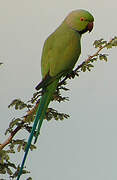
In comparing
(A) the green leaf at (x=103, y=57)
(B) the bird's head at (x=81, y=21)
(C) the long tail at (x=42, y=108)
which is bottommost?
(C) the long tail at (x=42, y=108)

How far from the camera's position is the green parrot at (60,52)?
3813mm

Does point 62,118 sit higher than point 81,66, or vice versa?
point 81,66

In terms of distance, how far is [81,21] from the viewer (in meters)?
4.71

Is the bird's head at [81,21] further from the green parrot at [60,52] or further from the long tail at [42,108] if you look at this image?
the long tail at [42,108]

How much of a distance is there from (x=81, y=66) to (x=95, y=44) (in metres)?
0.37

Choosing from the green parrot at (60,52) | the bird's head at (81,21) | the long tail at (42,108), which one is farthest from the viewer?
the bird's head at (81,21)

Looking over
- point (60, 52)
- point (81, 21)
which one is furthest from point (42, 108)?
point (81, 21)

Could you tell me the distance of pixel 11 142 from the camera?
4152mm

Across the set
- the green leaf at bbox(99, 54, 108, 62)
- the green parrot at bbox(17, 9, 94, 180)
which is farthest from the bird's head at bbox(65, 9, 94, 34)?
the green leaf at bbox(99, 54, 108, 62)

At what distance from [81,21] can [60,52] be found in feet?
2.53


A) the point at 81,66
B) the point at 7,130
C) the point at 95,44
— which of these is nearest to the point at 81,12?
the point at 95,44

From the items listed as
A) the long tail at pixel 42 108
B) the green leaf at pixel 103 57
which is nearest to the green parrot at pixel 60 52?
the long tail at pixel 42 108

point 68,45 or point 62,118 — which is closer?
point 62,118

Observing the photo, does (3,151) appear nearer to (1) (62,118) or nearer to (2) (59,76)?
(1) (62,118)
